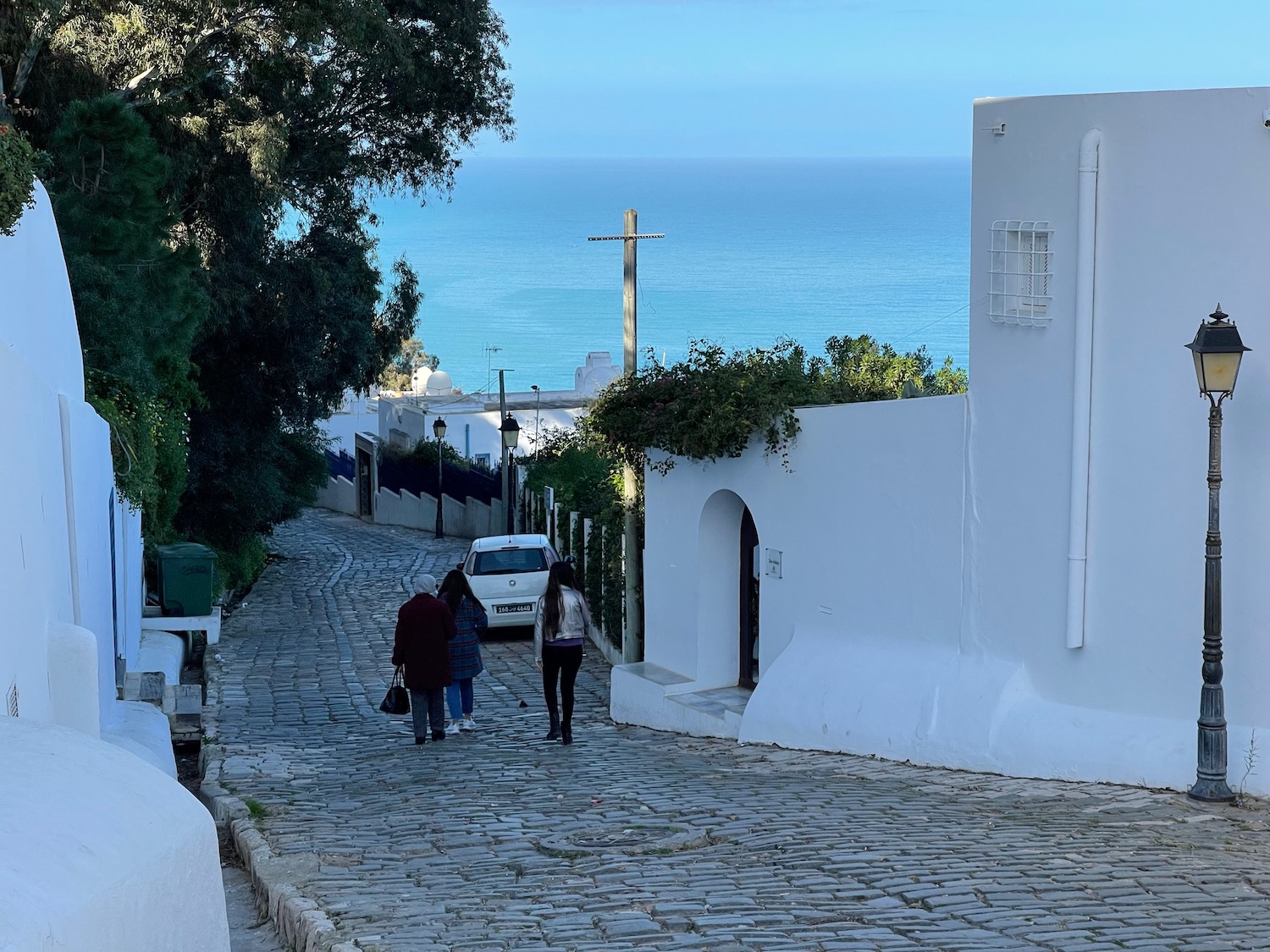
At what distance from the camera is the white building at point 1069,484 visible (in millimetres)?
9594

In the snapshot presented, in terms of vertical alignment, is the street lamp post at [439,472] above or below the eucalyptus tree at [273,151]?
below

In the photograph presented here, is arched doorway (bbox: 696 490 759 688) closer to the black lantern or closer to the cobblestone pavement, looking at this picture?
the cobblestone pavement

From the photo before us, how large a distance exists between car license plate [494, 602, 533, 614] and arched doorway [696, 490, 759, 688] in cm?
781

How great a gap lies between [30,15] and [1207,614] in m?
18.3

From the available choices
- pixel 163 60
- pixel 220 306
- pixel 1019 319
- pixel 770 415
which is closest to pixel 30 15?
pixel 163 60

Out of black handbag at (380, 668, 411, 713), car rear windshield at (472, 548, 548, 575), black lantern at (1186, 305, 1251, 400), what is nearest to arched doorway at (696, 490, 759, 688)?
black handbag at (380, 668, 411, 713)

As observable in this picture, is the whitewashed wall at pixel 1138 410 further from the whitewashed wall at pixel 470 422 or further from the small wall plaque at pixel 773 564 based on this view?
the whitewashed wall at pixel 470 422

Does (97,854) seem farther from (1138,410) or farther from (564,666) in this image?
(564,666)

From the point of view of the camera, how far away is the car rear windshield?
23.0 m

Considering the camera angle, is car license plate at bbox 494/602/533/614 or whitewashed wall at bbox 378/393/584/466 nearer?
car license plate at bbox 494/602/533/614

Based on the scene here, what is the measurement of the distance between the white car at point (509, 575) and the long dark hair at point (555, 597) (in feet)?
29.3

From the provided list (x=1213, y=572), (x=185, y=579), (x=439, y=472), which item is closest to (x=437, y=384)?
(x=439, y=472)

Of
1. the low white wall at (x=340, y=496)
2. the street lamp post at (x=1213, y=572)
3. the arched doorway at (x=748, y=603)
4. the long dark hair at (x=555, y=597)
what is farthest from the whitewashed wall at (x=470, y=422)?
the street lamp post at (x=1213, y=572)

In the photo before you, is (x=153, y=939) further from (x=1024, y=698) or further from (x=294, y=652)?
(x=294, y=652)
